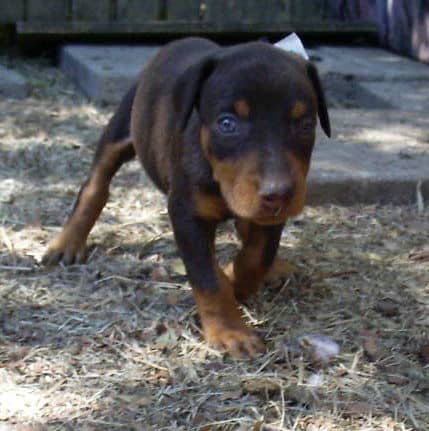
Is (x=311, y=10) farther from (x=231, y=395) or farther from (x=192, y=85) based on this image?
(x=231, y=395)

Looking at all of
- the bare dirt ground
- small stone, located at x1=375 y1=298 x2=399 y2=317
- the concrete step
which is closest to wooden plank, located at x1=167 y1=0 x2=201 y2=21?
the concrete step

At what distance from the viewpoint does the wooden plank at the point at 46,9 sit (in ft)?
29.1

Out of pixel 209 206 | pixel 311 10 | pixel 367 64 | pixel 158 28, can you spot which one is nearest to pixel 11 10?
pixel 158 28

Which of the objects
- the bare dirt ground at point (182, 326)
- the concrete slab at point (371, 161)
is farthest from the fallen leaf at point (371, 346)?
the concrete slab at point (371, 161)

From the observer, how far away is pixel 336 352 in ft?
13.0

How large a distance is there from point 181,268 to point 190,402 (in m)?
1.23

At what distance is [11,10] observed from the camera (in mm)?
8805

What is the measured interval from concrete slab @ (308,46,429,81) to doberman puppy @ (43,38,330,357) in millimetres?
3608

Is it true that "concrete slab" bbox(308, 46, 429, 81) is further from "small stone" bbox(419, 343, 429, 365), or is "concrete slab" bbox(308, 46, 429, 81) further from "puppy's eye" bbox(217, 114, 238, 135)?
"puppy's eye" bbox(217, 114, 238, 135)

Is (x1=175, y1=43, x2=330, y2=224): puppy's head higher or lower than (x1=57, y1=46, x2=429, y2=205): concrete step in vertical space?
higher

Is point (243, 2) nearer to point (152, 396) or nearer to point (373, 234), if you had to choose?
point (373, 234)

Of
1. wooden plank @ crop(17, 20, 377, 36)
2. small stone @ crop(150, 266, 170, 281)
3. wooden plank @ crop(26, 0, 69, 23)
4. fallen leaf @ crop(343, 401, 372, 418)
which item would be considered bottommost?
fallen leaf @ crop(343, 401, 372, 418)

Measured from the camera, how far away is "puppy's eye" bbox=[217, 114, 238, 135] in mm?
3533

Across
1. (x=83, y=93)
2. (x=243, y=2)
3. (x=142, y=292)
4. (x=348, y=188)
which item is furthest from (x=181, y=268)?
(x=243, y=2)
